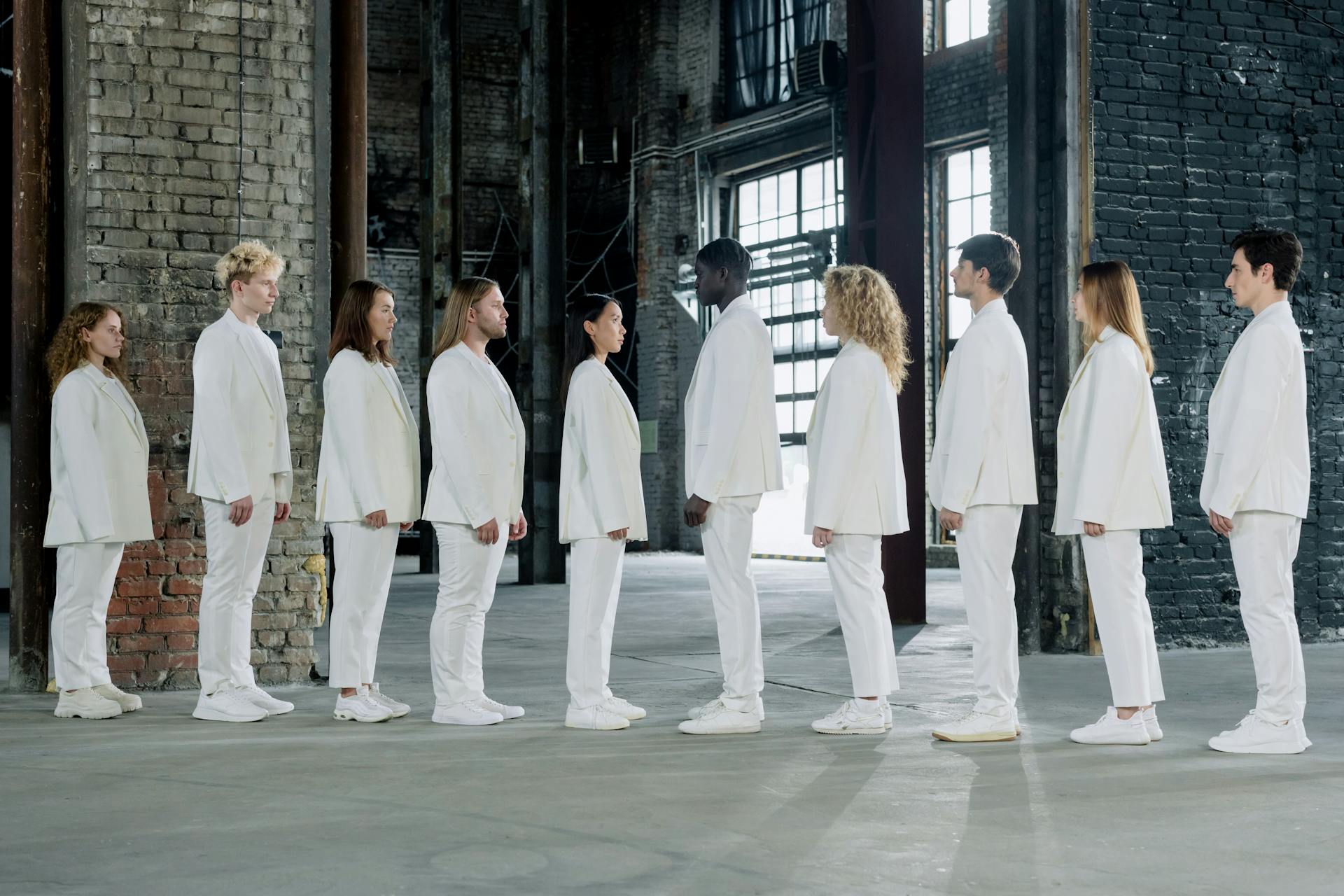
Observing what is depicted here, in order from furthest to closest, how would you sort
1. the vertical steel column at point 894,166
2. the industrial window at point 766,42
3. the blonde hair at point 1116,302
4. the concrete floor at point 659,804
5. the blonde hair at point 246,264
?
the industrial window at point 766,42 → the vertical steel column at point 894,166 → the blonde hair at point 246,264 → the blonde hair at point 1116,302 → the concrete floor at point 659,804

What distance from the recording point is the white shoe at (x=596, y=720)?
4.88m

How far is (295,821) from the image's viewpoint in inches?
136

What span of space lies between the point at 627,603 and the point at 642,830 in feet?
24.2

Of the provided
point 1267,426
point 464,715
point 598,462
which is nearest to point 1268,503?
point 1267,426

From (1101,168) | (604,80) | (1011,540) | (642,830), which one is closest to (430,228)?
(604,80)

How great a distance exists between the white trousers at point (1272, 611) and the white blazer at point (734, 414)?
1561mm

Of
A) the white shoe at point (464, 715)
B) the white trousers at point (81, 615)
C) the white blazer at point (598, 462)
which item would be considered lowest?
the white shoe at point (464, 715)

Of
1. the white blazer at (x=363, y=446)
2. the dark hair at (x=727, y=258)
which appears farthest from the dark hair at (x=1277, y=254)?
the white blazer at (x=363, y=446)

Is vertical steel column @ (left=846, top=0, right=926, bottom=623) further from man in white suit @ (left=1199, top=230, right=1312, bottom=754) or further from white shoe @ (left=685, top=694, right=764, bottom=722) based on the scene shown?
man in white suit @ (left=1199, top=230, right=1312, bottom=754)

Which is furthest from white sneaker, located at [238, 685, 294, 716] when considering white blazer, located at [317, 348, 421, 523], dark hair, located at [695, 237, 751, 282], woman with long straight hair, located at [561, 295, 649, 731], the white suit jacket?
the white suit jacket

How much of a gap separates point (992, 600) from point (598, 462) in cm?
144

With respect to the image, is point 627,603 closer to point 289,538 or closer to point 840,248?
point 289,538

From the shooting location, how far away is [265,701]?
203 inches

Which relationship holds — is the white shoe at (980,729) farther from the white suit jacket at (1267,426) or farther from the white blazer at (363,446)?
the white blazer at (363,446)
